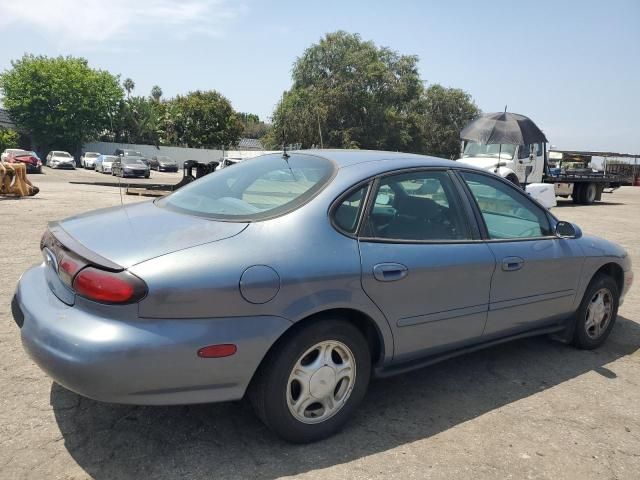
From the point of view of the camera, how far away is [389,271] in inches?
113

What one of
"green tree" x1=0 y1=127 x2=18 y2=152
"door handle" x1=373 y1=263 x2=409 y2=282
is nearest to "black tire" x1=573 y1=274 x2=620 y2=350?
"door handle" x1=373 y1=263 x2=409 y2=282

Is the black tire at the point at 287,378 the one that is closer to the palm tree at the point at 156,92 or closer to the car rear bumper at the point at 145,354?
the car rear bumper at the point at 145,354

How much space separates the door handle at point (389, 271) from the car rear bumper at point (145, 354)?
595mm

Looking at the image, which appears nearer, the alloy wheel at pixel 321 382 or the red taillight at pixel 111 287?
the red taillight at pixel 111 287

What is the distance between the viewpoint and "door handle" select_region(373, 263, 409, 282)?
282cm

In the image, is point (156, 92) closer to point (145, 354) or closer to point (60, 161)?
point (60, 161)

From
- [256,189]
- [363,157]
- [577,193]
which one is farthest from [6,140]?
[363,157]

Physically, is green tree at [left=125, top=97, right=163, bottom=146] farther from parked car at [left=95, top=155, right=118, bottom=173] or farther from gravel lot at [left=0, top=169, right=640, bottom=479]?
gravel lot at [left=0, top=169, right=640, bottom=479]

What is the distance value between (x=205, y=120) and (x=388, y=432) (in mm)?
58634

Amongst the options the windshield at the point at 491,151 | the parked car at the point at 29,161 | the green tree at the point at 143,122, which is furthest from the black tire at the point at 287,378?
the green tree at the point at 143,122

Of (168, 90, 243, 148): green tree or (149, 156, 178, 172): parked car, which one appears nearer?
(149, 156, 178, 172): parked car

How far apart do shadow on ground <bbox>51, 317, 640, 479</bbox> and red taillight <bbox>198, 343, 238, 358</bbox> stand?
0.57m

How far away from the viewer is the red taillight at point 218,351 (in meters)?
2.35

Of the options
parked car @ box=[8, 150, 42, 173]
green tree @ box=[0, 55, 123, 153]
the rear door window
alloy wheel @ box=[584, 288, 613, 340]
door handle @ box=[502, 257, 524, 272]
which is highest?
green tree @ box=[0, 55, 123, 153]
